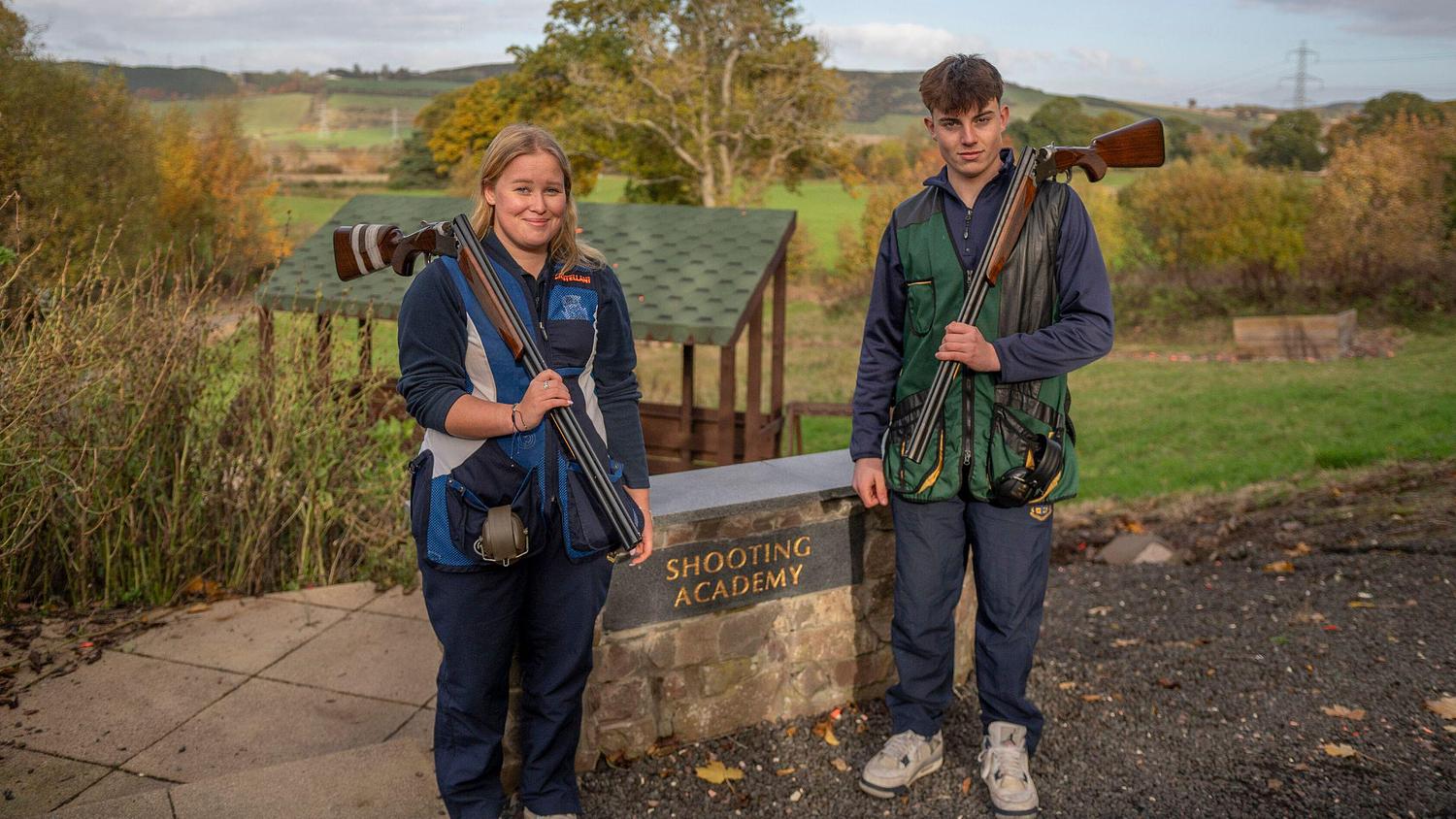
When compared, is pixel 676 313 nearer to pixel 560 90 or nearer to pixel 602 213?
pixel 602 213

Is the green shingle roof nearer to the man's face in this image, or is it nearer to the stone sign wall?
the stone sign wall

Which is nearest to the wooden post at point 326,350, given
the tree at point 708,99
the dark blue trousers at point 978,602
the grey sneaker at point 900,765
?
the dark blue trousers at point 978,602

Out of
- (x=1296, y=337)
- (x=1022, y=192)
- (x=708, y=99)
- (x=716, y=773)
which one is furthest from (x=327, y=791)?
(x=708, y=99)

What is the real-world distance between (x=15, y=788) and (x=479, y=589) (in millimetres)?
1909

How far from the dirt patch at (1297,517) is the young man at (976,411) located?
383cm

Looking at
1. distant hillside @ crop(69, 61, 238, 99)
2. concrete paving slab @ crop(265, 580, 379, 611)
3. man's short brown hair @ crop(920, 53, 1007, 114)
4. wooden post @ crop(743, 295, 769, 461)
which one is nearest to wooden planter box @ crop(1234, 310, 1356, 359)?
wooden post @ crop(743, 295, 769, 461)

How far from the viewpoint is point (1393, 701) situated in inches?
162

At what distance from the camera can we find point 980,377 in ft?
11.2

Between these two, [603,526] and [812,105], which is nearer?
[603,526]

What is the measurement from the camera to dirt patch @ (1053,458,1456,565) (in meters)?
6.75

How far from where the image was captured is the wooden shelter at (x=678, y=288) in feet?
25.0

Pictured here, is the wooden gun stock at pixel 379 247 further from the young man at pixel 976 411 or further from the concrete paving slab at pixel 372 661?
the concrete paving slab at pixel 372 661

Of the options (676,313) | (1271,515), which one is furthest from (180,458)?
(1271,515)

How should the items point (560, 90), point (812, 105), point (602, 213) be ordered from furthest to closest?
point (560, 90)
point (812, 105)
point (602, 213)
